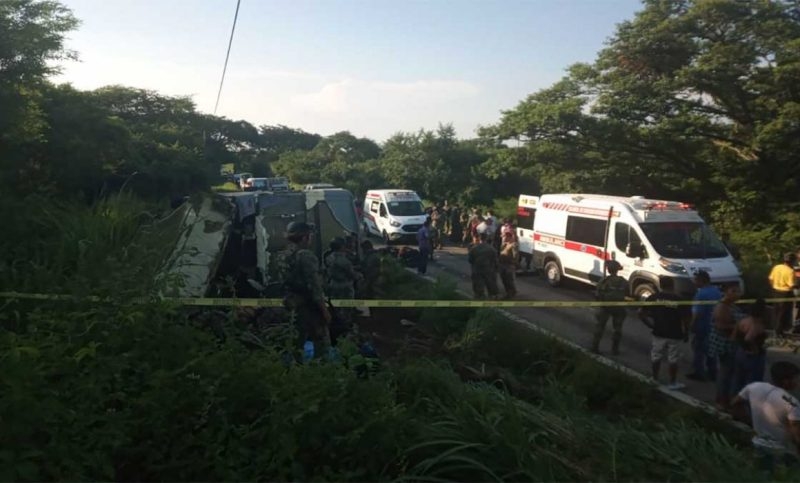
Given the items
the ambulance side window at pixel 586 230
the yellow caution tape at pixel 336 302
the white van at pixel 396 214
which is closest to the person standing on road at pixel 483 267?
the ambulance side window at pixel 586 230

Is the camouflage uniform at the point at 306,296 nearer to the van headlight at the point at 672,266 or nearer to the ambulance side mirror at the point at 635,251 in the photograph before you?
the van headlight at the point at 672,266

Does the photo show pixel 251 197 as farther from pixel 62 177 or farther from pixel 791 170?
pixel 791 170

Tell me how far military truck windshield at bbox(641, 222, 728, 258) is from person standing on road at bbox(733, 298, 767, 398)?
537 cm

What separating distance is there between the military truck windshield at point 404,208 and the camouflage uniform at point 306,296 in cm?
1737

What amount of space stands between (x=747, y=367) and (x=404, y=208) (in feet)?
59.1

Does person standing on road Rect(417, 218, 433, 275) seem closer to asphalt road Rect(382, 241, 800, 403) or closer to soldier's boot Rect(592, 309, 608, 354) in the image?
asphalt road Rect(382, 241, 800, 403)

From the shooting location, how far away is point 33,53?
14.1 metres

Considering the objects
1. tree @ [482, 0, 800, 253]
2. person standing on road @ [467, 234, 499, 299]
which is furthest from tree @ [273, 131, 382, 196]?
person standing on road @ [467, 234, 499, 299]

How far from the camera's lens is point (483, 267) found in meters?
13.1

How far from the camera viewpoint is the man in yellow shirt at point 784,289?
35.7 feet

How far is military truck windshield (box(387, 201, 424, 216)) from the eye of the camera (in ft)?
80.4

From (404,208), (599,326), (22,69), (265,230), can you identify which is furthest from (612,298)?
(404,208)

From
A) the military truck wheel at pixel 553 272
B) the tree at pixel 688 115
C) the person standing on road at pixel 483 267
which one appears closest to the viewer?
the person standing on road at pixel 483 267

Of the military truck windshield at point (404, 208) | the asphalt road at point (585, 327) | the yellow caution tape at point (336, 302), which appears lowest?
the asphalt road at point (585, 327)
